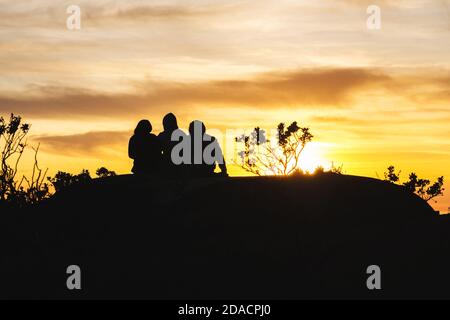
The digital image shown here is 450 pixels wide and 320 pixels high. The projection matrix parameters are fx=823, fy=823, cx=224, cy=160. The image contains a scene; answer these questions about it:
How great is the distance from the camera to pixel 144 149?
11969mm

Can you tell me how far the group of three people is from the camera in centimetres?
1157

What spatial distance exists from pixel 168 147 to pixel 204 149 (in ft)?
1.69

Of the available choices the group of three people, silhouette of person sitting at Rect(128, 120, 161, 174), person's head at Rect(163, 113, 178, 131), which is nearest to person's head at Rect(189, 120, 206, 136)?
the group of three people

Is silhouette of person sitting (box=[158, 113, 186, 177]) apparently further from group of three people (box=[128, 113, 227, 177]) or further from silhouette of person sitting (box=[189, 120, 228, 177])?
silhouette of person sitting (box=[189, 120, 228, 177])

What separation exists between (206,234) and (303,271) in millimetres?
971

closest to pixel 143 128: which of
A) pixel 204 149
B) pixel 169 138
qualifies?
pixel 169 138

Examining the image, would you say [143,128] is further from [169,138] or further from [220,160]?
[220,160]

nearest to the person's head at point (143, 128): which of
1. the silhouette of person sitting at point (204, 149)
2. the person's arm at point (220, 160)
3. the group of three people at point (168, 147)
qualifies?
the group of three people at point (168, 147)

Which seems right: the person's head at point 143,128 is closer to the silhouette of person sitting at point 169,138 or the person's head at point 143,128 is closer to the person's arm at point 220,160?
the silhouette of person sitting at point 169,138

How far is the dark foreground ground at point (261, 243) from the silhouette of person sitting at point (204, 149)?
2.53m

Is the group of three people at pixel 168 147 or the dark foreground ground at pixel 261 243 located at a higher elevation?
the group of three people at pixel 168 147

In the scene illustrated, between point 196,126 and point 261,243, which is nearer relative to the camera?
point 261,243

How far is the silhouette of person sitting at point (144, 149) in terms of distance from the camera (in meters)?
11.9
